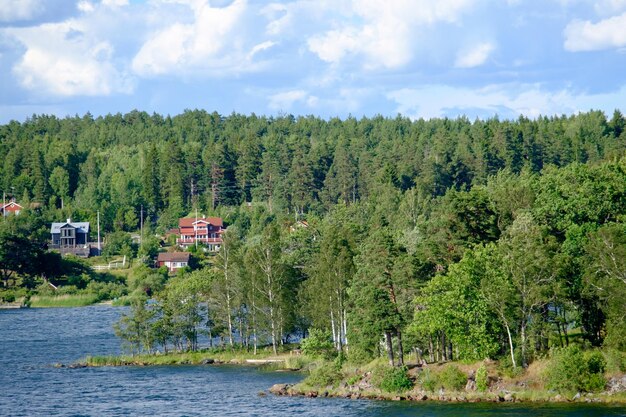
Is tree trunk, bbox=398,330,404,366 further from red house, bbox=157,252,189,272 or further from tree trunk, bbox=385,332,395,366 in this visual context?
red house, bbox=157,252,189,272

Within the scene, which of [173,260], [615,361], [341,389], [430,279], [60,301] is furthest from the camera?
[173,260]

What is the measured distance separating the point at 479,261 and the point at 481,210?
31.7 ft

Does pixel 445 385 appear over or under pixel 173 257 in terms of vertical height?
under

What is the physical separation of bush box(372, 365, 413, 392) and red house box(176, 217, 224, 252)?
9579 centimetres

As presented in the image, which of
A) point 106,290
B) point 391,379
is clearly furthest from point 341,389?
point 106,290

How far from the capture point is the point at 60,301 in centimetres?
12656

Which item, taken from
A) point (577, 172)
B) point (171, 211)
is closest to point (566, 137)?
point (171, 211)

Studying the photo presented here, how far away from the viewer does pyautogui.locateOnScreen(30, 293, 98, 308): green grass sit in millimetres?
126250

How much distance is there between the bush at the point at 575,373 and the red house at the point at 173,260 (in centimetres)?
8959

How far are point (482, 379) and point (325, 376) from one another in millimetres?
10288

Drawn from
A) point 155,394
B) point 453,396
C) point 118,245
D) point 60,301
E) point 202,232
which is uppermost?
point 202,232

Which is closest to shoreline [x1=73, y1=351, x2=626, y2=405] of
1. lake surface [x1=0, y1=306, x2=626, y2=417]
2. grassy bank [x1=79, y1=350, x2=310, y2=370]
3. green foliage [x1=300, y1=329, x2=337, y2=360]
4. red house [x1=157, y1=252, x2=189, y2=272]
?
grassy bank [x1=79, y1=350, x2=310, y2=370]

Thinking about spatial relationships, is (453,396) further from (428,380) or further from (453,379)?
(428,380)

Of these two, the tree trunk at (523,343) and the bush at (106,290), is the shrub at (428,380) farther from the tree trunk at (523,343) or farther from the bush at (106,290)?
the bush at (106,290)
